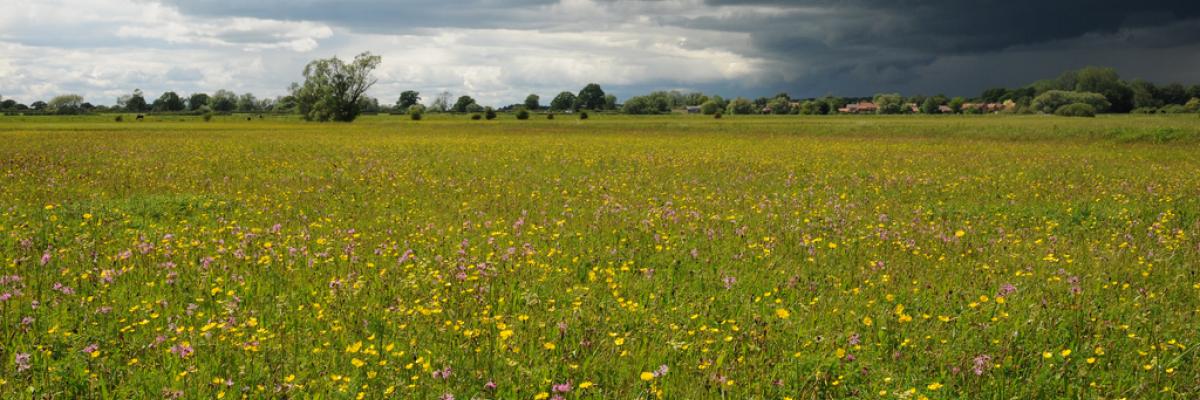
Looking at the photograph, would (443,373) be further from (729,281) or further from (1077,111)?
(1077,111)

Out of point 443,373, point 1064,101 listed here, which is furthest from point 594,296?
point 1064,101

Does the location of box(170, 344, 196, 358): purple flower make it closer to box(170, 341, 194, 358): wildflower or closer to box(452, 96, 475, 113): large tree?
box(170, 341, 194, 358): wildflower

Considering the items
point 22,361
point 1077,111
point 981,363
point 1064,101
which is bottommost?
point 981,363

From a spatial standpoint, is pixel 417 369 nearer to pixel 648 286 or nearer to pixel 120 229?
pixel 648 286

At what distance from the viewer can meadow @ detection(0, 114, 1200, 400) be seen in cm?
506

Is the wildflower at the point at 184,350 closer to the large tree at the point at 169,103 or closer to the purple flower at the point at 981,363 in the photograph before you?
the purple flower at the point at 981,363

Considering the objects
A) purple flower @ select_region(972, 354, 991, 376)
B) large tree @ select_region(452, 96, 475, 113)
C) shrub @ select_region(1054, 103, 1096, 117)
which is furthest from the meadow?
large tree @ select_region(452, 96, 475, 113)

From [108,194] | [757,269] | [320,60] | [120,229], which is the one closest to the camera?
[757,269]

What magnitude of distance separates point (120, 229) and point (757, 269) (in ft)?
29.6

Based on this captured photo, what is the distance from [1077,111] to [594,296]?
10057cm

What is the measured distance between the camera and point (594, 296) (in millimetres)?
7047

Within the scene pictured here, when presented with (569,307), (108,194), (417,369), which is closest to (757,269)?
(569,307)

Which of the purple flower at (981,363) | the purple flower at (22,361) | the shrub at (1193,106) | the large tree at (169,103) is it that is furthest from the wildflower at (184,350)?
the large tree at (169,103)

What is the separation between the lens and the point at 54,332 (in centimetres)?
570
